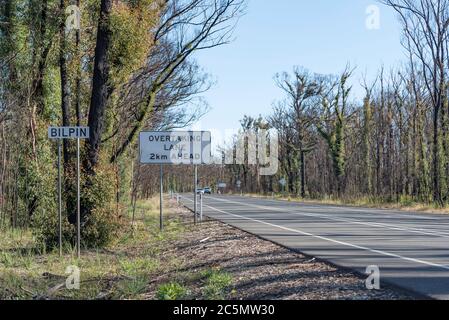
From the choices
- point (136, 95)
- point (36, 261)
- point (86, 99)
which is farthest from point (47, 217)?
point (136, 95)

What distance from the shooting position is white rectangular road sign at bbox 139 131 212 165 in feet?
66.3

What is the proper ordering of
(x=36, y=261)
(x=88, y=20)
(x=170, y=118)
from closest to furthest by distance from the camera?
(x=36, y=261) < (x=88, y=20) < (x=170, y=118)

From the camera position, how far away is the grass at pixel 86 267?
9336 mm

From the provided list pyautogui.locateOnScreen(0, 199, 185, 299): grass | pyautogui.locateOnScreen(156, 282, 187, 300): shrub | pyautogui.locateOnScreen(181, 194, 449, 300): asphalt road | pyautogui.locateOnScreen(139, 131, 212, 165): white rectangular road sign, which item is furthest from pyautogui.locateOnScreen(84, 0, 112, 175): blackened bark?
pyautogui.locateOnScreen(156, 282, 187, 300): shrub

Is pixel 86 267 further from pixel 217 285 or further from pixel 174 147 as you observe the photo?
pixel 174 147

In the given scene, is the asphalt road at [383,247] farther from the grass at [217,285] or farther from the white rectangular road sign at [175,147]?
the white rectangular road sign at [175,147]

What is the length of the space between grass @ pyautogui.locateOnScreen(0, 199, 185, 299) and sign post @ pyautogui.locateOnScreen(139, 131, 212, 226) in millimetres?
3430

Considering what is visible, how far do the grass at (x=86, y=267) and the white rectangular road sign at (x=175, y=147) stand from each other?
345 cm

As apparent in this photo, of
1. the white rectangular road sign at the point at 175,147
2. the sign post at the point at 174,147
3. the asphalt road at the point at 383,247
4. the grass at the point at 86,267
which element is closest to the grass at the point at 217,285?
the grass at the point at 86,267

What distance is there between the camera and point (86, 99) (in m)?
18.1

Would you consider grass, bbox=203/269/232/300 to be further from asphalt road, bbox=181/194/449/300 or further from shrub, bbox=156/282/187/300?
asphalt road, bbox=181/194/449/300
